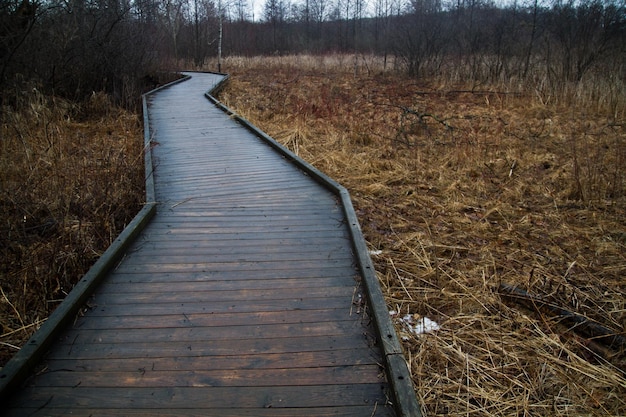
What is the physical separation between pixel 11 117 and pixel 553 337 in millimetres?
8982

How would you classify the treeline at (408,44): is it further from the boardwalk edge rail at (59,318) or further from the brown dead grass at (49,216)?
the boardwalk edge rail at (59,318)

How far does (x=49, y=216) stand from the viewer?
4.32 m

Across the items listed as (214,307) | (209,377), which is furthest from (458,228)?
(209,377)

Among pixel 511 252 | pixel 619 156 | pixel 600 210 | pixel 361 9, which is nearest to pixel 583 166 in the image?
pixel 619 156

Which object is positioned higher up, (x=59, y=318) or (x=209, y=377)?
(x=59, y=318)

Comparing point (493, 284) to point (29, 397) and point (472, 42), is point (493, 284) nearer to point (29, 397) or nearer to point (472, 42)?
point (29, 397)

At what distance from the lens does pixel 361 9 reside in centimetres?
4331

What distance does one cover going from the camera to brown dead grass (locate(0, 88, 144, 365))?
316cm

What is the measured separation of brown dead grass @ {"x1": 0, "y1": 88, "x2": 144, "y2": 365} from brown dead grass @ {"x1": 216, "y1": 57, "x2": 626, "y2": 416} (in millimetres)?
2689

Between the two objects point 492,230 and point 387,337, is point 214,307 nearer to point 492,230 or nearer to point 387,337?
point 387,337

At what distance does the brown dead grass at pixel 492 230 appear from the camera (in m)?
2.62

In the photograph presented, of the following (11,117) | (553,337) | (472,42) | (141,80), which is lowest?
(553,337)

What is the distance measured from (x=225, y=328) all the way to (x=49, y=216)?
2.92 m

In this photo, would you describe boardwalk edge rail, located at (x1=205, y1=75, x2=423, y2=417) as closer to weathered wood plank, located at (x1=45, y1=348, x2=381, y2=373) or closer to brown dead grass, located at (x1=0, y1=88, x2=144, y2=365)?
weathered wood plank, located at (x1=45, y1=348, x2=381, y2=373)
